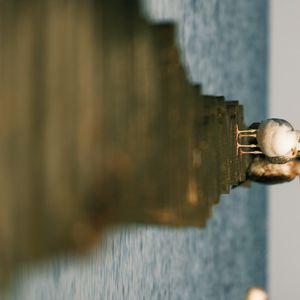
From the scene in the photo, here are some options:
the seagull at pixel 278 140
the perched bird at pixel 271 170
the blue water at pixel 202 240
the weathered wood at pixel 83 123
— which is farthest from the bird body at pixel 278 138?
the blue water at pixel 202 240

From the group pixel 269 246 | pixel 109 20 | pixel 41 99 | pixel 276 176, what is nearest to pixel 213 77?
pixel 276 176

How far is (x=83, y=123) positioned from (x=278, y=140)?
854mm

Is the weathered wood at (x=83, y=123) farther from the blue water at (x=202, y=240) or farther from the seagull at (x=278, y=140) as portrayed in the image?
the seagull at (x=278, y=140)

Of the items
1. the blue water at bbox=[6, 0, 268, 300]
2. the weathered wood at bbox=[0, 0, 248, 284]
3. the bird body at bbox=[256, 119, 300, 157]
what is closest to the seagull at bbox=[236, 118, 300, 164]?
the bird body at bbox=[256, 119, 300, 157]

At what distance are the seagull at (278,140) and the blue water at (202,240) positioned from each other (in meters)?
0.43

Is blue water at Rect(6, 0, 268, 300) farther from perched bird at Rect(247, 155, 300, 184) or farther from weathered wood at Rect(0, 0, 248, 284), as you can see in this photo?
perched bird at Rect(247, 155, 300, 184)

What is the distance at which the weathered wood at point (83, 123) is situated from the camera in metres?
0.89

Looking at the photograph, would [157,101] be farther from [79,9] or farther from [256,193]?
[256,193]

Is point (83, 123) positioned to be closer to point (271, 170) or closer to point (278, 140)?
point (278, 140)

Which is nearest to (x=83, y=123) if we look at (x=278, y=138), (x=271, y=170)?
(x=278, y=138)

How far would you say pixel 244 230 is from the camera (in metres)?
3.33

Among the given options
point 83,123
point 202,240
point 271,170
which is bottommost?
point 202,240

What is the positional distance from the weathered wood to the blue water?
0.12 meters

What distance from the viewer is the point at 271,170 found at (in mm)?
1889
